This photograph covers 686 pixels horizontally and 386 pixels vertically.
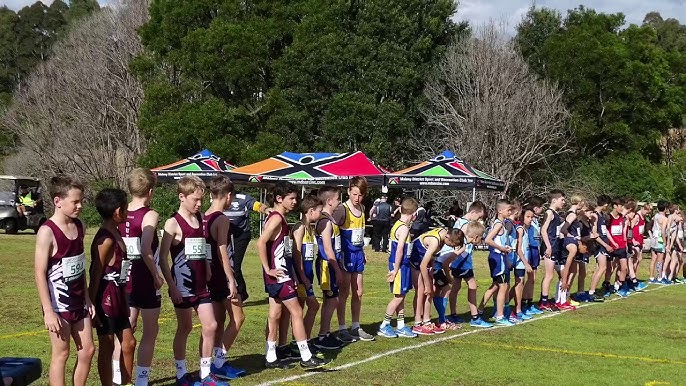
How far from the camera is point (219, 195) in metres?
9.22

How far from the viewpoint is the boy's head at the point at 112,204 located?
24.3ft

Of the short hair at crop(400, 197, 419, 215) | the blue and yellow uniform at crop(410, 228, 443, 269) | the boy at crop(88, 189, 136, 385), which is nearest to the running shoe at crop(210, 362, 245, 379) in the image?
the boy at crop(88, 189, 136, 385)

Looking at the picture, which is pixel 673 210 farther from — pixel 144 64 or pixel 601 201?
pixel 144 64

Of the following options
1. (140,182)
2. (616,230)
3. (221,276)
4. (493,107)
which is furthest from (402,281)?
(493,107)

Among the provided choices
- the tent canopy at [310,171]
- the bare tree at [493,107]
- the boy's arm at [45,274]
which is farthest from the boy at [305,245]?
the bare tree at [493,107]

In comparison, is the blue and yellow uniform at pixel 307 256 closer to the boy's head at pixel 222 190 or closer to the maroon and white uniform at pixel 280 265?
the maroon and white uniform at pixel 280 265

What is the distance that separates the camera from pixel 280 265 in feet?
31.4

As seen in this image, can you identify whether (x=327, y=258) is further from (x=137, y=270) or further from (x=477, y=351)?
(x=137, y=270)

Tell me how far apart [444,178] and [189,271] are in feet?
57.7

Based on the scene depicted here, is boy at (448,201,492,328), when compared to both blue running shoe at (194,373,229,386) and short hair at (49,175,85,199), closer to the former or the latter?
blue running shoe at (194,373,229,386)

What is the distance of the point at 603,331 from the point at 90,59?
132 ft

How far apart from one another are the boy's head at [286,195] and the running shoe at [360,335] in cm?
292

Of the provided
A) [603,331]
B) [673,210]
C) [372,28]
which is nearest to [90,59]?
[372,28]

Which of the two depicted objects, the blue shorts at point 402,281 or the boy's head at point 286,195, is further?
the blue shorts at point 402,281
